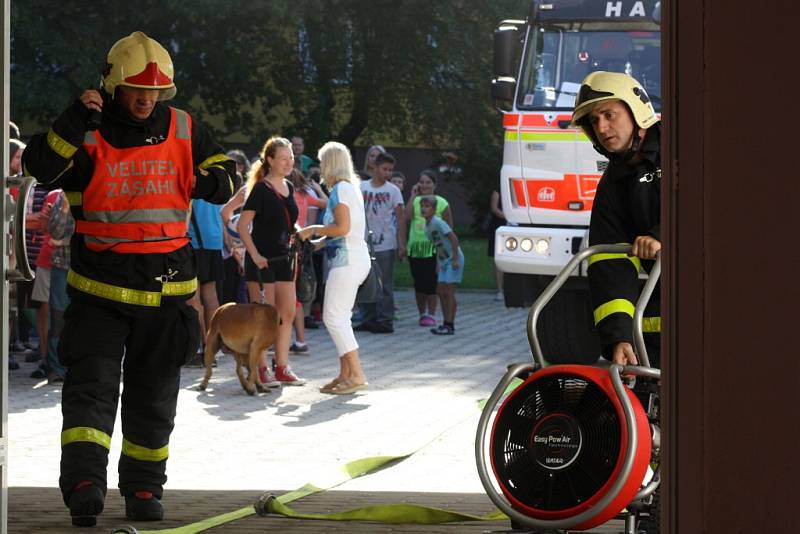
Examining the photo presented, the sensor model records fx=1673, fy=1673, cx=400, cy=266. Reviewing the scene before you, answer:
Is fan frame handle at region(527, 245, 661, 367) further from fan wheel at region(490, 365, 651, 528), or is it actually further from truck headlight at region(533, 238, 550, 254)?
truck headlight at region(533, 238, 550, 254)

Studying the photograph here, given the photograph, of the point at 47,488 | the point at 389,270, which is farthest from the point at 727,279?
the point at 389,270

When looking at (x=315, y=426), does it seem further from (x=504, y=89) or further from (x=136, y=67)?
(x=504, y=89)

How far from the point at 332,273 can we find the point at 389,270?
18.7 feet

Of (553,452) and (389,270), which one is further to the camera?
(389,270)

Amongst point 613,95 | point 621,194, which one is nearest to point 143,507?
point 621,194

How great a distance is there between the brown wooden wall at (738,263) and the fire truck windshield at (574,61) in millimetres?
10502

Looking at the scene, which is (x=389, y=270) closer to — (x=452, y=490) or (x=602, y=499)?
(x=452, y=490)

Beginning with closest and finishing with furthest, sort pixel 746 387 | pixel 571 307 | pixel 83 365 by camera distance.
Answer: pixel 746 387 < pixel 83 365 < pixel 571 307

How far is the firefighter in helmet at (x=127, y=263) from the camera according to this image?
280 inches

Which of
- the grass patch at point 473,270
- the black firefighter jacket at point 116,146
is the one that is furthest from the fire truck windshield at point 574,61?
the grass patch at point 473,270

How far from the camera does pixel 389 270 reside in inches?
730

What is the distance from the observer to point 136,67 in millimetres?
7156

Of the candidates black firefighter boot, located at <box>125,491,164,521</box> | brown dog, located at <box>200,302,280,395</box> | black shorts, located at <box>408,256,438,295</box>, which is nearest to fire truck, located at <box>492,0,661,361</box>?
brown dog, located at <box>200,302,280,395</box>

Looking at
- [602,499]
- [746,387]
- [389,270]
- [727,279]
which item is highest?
[727,279]
